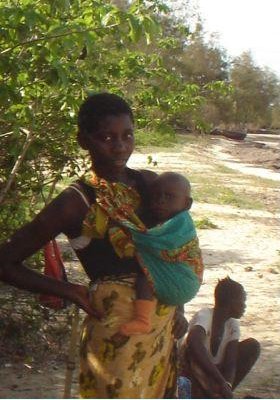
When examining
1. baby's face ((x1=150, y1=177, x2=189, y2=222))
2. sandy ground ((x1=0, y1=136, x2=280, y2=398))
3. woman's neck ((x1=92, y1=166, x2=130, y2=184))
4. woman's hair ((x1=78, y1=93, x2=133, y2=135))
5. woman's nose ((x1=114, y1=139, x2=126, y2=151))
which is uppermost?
woman's hair ((x1=78, y1=93, x2=133, y2=135))

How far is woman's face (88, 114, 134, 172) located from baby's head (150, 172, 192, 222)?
0.17 metres

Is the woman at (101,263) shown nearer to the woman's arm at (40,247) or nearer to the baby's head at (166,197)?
the woman's arm at (40,247)

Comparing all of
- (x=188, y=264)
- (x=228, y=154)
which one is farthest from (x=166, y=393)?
(x=228, y=154)

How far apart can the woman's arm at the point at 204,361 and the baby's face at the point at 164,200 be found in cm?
152

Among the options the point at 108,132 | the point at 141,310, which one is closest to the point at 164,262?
the point at 141,310

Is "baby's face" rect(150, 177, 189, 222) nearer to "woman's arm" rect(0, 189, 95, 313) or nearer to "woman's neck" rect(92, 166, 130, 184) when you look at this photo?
"woman's neck" rect(92, 166, 130, 184)

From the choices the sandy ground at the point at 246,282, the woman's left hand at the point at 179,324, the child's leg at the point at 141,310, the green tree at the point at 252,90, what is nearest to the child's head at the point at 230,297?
the sandy ground at the point at 246,282

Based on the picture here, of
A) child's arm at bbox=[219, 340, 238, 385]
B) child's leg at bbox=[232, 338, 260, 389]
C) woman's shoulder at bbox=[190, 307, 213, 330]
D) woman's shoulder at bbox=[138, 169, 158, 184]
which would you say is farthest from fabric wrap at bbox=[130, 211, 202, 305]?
child's leg at bbox=[232, 338, 260, 389]

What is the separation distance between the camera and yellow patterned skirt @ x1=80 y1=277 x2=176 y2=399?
2258mm

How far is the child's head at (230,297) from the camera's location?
3.91 meters

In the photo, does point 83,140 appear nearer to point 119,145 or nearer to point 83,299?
point 119,145

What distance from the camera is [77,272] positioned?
7934 millimetres

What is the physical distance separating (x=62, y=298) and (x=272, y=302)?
230 inches

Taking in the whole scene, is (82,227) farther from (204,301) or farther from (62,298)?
(204,301)
